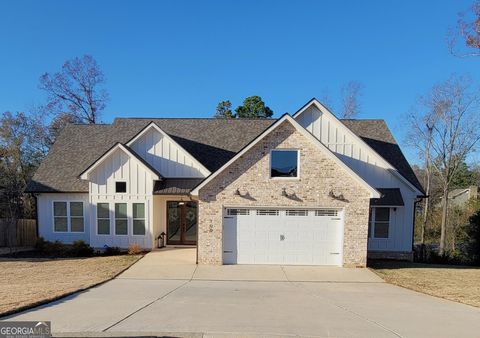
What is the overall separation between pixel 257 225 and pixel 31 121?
31904 millimetres

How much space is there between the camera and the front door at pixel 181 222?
17.2 metres

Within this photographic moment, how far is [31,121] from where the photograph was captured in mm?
33812

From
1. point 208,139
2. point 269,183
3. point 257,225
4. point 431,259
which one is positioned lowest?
point 431,259

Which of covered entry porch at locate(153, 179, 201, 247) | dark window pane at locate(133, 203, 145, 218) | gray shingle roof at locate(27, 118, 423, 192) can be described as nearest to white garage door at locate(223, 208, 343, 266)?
covered entry porch at locate(153, 179, 201, 247)

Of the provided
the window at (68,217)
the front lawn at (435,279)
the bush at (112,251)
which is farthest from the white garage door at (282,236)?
the window at (68,217)

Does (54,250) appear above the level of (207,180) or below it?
below

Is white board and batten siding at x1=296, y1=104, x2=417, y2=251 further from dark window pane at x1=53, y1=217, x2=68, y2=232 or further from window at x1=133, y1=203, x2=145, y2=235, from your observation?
dark window pane at x1=53, y1=217, x2=68, y2=232

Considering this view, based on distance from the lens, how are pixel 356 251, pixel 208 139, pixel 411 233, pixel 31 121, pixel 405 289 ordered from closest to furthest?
pixel 405 289
pixel 356 251
pixel 411 233
pixel 208 139
pixel 31 121

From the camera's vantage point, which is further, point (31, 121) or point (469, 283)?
point (31, 121)

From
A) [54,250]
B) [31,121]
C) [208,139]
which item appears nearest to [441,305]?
[208,139]

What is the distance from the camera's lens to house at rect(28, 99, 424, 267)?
13.3 m

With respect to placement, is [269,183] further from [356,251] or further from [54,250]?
[54,250]

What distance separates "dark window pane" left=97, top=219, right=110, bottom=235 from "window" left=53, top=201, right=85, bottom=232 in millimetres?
1511

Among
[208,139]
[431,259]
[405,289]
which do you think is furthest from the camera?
[208,139]
